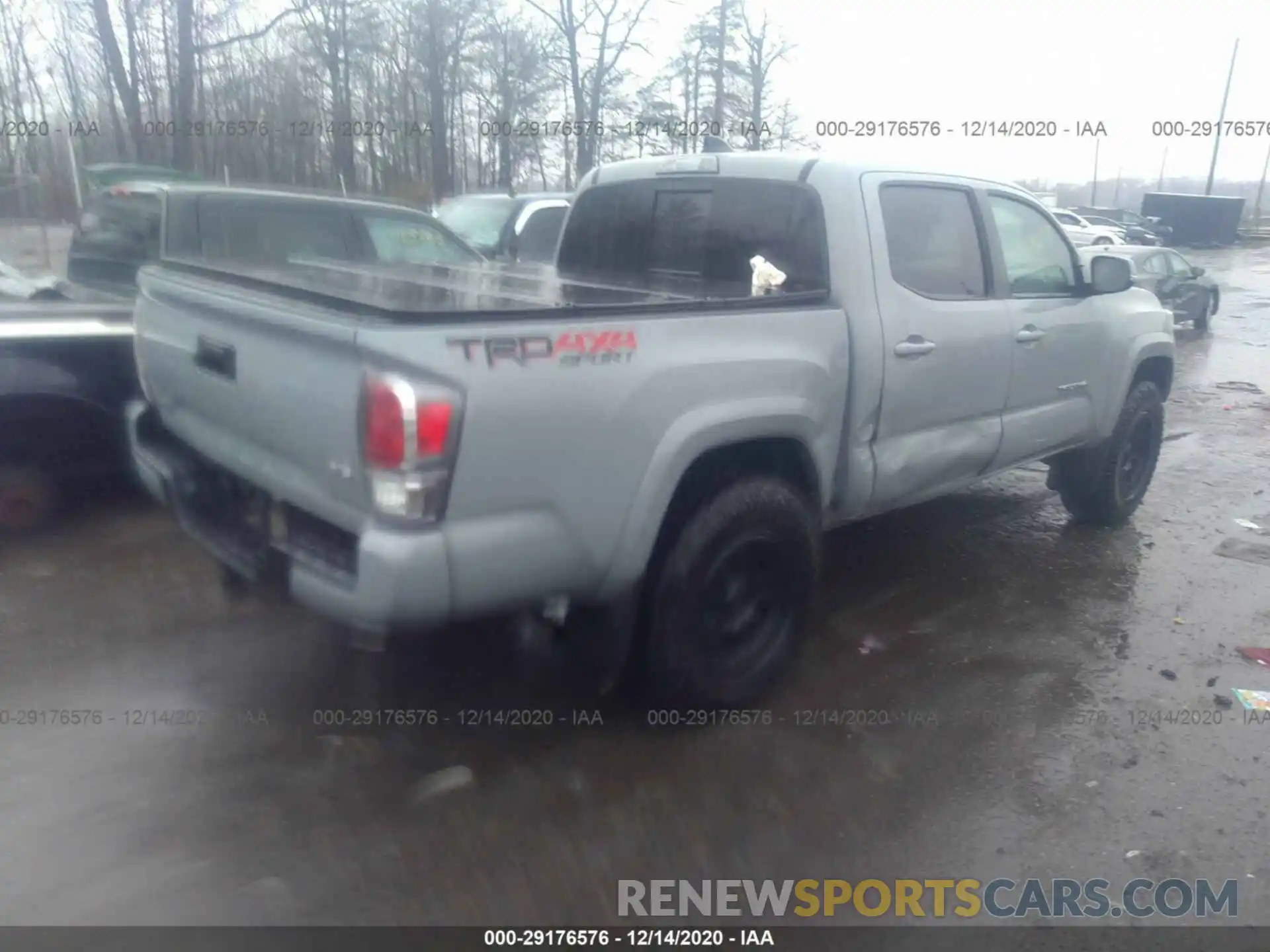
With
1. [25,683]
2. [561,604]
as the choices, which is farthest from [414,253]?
[561,604]

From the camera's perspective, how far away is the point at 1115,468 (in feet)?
19.0

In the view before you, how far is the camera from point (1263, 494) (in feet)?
22.4

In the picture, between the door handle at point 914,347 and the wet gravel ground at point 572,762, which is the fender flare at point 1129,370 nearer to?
the wet gravel ground at point 572,762

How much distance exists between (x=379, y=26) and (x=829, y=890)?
63.8ft

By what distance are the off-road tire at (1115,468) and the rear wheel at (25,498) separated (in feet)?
17.4

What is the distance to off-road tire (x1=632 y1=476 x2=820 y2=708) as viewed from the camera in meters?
3.35

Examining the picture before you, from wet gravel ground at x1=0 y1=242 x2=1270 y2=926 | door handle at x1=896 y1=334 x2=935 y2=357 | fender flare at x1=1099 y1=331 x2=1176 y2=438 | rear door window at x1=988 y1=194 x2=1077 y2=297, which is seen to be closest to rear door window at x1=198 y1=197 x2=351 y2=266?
wet gravel ground at x1=0 y1=242 x2=1270 y2=926

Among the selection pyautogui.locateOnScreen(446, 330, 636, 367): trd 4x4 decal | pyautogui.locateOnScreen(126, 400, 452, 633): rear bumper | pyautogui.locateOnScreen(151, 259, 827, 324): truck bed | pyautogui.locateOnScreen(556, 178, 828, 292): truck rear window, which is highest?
pyautogui.locateOnScreen(556, 178, 828, 292): truck rear window

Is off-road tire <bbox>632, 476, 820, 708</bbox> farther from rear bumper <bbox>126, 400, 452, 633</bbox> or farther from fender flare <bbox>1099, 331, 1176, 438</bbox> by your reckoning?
fender flare <bbox>1099, 331, 1176, 438</bbox>

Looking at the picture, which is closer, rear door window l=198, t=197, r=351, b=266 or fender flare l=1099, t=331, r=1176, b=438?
fender flare l=1099, t=331, r=1176, b=438

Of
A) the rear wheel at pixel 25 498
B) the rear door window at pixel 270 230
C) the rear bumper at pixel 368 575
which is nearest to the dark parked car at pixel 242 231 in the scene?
the rear door window at pixel 270 230

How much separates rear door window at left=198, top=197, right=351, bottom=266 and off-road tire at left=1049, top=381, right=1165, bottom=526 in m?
4.42

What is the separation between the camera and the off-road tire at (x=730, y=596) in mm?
3346

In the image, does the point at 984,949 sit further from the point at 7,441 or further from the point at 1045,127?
the point at 1045,127
